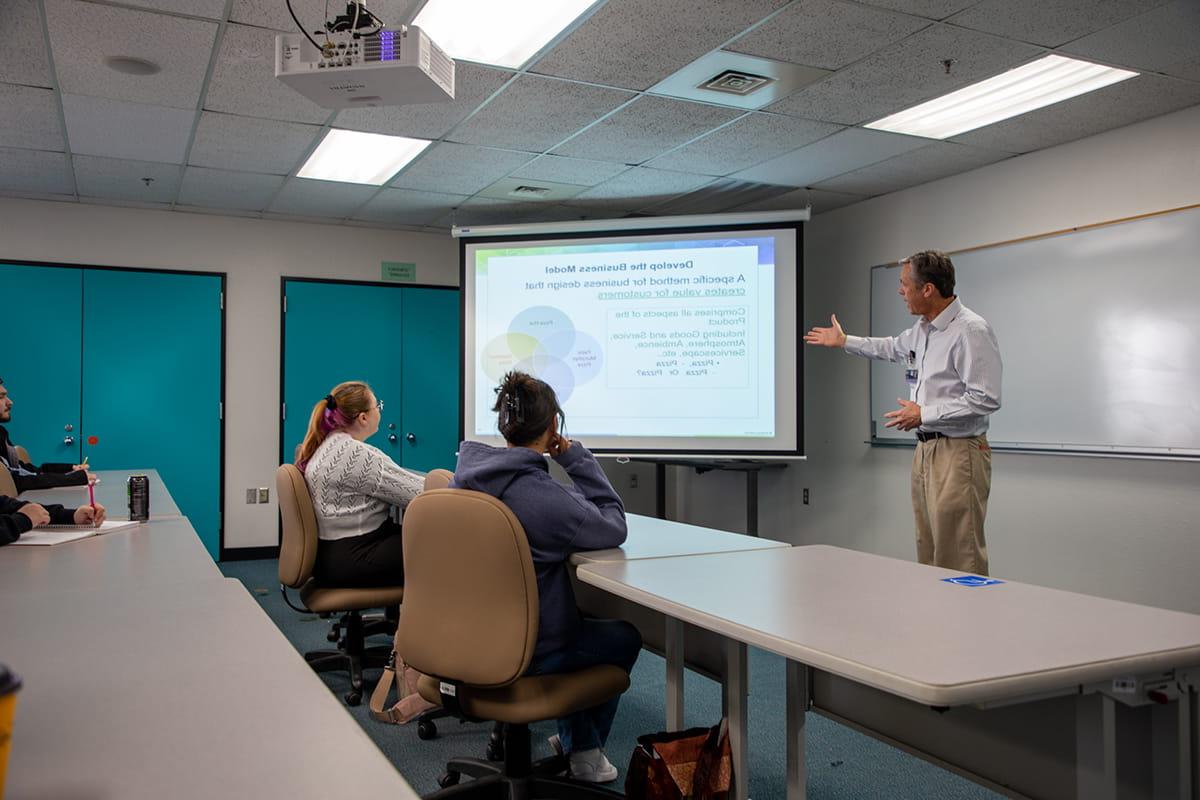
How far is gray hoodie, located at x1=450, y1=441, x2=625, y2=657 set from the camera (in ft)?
6.63

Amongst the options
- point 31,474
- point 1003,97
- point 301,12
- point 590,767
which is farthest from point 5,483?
point 1003,97

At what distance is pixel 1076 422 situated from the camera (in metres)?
4.23

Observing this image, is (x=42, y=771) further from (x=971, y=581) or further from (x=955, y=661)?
(x=971, y=581)

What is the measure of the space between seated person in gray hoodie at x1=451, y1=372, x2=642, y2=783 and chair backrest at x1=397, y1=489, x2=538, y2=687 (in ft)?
0.32

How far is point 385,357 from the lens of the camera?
6.73 metres

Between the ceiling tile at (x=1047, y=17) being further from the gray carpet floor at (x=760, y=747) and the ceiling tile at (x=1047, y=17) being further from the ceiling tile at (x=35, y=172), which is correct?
the ceiling tile at (x=35, y=172)

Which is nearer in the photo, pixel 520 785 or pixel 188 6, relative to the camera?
pixel 520 785

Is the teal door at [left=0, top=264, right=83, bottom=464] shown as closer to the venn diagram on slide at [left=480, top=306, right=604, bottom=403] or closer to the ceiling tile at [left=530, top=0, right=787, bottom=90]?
the venn diagram on slide at [left=480, top=306, right=604, bottom=403]

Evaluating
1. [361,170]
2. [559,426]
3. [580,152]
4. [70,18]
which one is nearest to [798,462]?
[580,152]

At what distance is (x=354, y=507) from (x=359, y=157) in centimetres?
257

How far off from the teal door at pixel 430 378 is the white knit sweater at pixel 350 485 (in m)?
3.65

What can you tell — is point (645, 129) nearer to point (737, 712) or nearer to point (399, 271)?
point (399, 271)

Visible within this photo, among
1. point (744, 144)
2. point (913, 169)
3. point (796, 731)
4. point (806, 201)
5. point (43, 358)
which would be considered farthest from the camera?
point (43, 358)

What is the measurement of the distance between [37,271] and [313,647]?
141 inches
